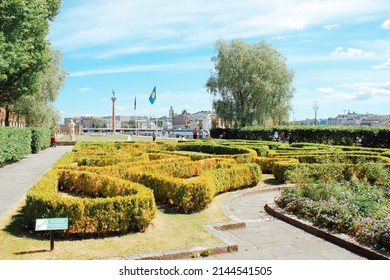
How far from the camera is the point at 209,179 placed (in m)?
9.16

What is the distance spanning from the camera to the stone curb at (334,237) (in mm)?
5625

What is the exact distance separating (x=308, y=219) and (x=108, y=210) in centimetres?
414

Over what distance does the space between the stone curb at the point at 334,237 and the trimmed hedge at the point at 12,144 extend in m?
14.1

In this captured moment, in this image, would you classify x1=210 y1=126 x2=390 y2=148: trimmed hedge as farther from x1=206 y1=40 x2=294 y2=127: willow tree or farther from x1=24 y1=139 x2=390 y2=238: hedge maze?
x1=24 y1=139 x2=390 y2=238: hedge maze

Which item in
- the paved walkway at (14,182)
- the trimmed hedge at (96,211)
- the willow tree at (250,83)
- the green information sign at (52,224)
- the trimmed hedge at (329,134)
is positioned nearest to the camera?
the green information sign at (52,224)

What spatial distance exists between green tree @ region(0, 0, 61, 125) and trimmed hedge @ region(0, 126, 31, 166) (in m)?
2.75

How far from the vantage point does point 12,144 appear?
18422mm

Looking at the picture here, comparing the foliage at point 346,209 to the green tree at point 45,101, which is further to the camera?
the green tree at point 45,101

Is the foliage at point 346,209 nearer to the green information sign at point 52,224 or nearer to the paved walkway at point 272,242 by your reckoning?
the paved walkway at point 272,242

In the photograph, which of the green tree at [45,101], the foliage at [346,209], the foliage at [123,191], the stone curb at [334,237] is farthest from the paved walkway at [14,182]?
the green tree at [45,101]

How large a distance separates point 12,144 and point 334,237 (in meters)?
17.2

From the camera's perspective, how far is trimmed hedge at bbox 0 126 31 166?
1694cm

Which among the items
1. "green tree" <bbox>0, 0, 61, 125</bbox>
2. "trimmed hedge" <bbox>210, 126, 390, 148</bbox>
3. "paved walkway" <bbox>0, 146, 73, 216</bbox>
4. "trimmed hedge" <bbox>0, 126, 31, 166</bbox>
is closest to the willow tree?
"trimmed hedge" <bbox>210, 126, 390, 148</bbox>

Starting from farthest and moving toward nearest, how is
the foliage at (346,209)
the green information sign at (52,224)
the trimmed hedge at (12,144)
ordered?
the trimmed hedge at (12,144), the foliage at (346,209), the green information sign at (52,224)
